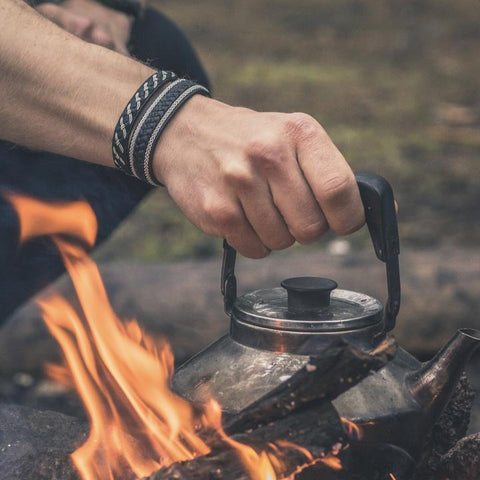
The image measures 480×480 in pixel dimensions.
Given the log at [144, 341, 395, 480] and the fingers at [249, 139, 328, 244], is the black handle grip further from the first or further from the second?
the log at [144, 341, 395, 480]

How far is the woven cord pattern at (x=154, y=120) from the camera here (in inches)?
76.6

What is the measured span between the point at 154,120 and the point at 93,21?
5.20 feet

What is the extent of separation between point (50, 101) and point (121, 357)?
74 centimetres

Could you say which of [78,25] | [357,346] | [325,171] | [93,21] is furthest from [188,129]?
[93,21]

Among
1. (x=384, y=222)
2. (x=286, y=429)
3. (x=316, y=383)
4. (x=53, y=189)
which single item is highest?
(x=384, y=222)

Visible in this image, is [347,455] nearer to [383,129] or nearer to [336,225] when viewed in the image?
[336,225]

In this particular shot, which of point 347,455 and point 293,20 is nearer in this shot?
point 347,455

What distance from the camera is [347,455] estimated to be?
6.06ft

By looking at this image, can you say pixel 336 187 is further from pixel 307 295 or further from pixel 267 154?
pixel 307 295

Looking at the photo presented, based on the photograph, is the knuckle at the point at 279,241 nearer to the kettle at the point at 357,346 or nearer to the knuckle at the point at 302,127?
the kettle at the point at 357,346

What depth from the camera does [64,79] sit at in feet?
6.83

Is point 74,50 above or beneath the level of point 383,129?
above

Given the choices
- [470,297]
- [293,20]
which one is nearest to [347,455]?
[470,297]

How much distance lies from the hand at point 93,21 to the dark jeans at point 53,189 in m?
0.16
